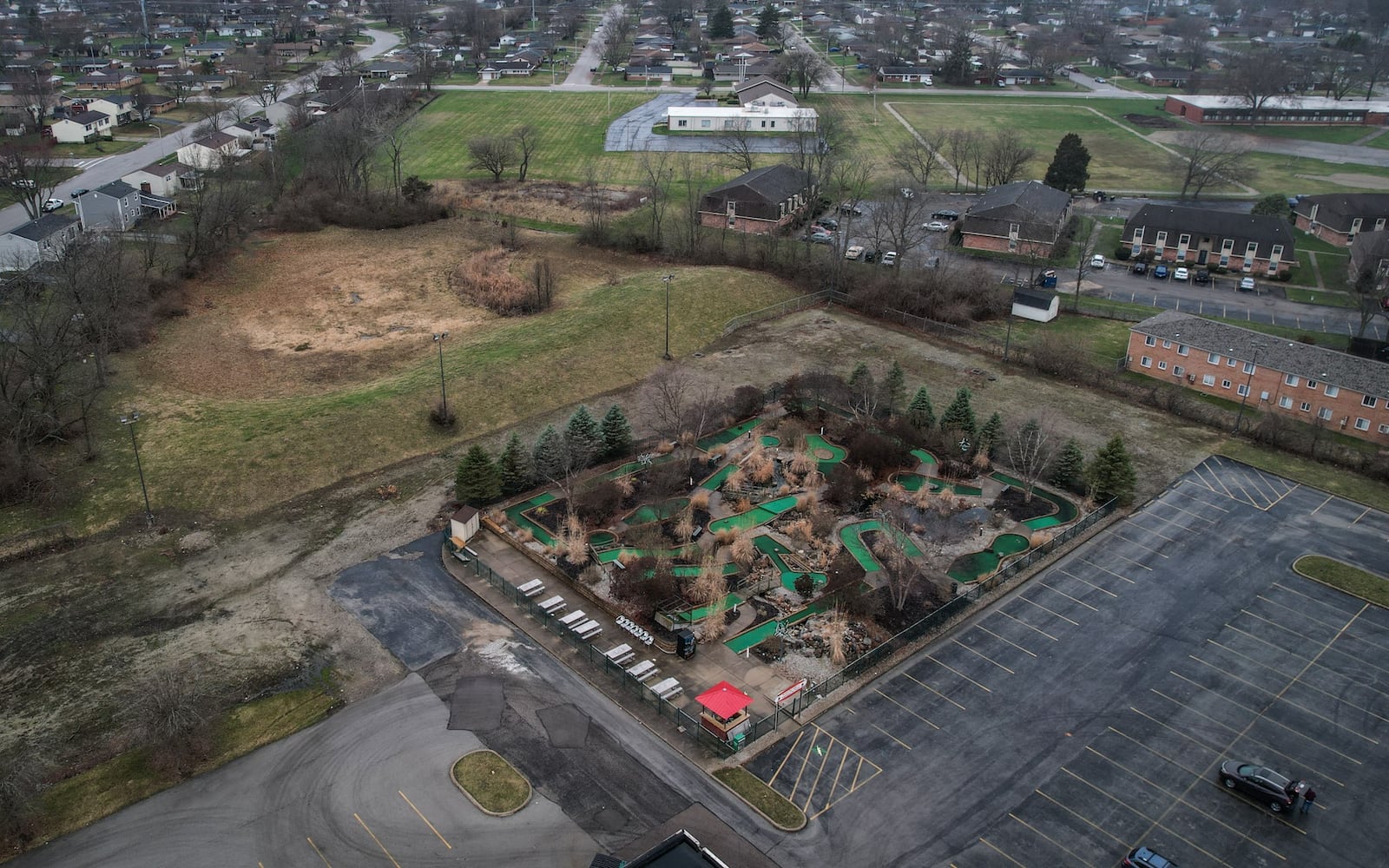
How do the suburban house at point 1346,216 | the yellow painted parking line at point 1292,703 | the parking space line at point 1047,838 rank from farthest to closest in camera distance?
the suburban house at point 1346,216, the yellow painted parking line at point 1292,703, the parking space line at point 1047,838

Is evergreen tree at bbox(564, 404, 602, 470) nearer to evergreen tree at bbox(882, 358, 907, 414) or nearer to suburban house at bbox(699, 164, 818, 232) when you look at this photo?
evergreen tree at bbox(882, 358, 907, 414)

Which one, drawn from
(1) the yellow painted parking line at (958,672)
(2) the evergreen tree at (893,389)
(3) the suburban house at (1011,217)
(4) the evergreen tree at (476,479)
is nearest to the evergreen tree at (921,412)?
(2) the evergreen tree at (893,389)

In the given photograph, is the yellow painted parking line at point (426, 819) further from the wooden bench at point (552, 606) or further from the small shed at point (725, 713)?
the wooden bench at point (552, 606)

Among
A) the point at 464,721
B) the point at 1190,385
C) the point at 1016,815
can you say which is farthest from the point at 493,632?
the point at 1190,385

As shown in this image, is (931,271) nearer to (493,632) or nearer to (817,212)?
(817,212)

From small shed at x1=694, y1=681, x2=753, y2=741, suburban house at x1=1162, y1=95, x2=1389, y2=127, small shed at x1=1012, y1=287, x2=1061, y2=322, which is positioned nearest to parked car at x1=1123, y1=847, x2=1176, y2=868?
small shed at x1=694, y1=681, x2=753, y2=741

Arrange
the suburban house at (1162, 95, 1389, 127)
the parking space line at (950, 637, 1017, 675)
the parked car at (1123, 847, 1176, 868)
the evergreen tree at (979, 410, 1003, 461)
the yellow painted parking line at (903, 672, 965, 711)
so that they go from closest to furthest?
the parked car at (1123, 847, 1176, 868) < the yellow painted parking line at (903, 672, 965, 711) < the parking space line at (950, 637, 1017, 675) < the evergreen tree at (979, 410, 1003, 461) < the suburban house at (1162, 95, 1389, 127)

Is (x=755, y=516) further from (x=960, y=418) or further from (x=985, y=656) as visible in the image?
(x=960, y=418)
